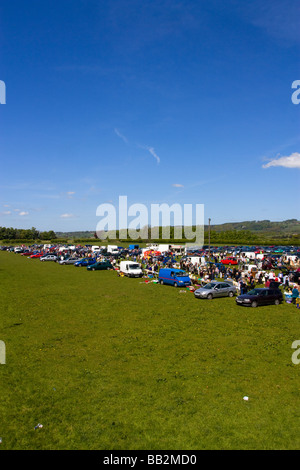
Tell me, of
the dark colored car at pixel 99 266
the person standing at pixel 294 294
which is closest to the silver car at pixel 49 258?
the dark colored car at pixel 99 266

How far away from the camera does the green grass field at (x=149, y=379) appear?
24.4 ft

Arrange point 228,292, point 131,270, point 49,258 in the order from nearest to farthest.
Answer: point 228,292 → point 131,270 → point 49,258

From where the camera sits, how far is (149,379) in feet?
33.8

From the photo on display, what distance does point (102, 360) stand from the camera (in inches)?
468

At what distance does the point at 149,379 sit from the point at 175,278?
19548 mm

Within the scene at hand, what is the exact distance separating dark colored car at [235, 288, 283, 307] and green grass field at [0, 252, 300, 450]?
154 cm

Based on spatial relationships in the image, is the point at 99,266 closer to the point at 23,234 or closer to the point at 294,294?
the point at 294,294

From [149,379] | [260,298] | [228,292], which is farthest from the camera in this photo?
[228,292]

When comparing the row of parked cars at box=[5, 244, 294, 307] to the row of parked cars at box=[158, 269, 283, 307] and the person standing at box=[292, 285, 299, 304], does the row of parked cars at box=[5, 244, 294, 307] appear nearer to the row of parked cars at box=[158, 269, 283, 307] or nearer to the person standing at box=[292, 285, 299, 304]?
the row of parked cars at box=[158, 269, 283, 307]

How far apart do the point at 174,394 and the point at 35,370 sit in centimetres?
522

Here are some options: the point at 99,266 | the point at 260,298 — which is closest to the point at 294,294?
the point at 260,298

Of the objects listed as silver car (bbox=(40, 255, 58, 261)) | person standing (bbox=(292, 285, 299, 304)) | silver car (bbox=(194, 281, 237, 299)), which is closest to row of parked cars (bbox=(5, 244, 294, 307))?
silver car (bbox=(194, 281, 237, 299))

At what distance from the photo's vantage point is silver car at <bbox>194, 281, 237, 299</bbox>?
24.1 meters
